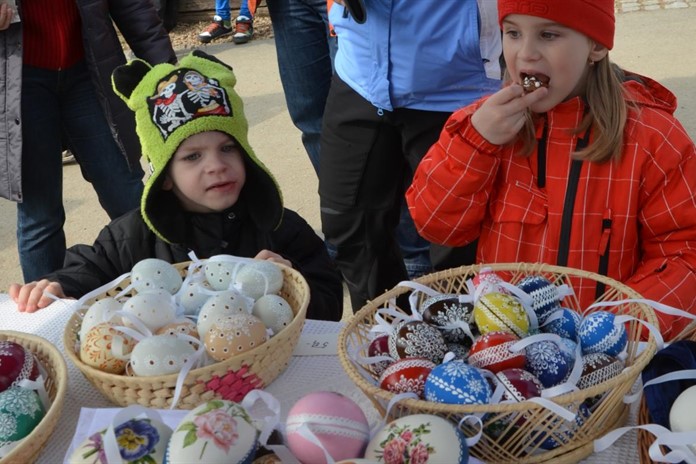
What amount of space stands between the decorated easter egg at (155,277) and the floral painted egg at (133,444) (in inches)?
21.3

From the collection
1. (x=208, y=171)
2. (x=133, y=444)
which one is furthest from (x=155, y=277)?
(x=133, y=444)

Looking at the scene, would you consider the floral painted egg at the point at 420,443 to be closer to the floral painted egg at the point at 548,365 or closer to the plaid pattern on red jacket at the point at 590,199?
the floral painted egg at the point at 548,365

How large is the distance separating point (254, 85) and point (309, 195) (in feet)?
7.71

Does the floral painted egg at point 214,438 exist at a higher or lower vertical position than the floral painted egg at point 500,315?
higher

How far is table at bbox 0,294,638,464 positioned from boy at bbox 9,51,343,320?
1.21 ft

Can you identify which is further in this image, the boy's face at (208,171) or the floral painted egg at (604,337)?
the boy's face at (208,171)

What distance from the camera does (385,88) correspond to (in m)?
2.33

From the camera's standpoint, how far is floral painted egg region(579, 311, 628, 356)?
1.24 meters

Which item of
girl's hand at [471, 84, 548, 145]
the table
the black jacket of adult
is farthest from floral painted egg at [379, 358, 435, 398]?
the black jacket of adult

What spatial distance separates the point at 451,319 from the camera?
1.36m

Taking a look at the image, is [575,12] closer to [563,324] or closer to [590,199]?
[590,199]

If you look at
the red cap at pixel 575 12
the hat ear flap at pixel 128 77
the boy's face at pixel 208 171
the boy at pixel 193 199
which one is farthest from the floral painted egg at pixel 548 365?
the hat ear flap at pixel 128 77

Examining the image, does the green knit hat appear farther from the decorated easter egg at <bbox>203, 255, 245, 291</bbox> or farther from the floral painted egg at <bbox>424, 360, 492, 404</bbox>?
the floral painted egg at <bbox>424, 360, 492, 404</bbox>

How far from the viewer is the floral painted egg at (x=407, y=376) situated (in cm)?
119
